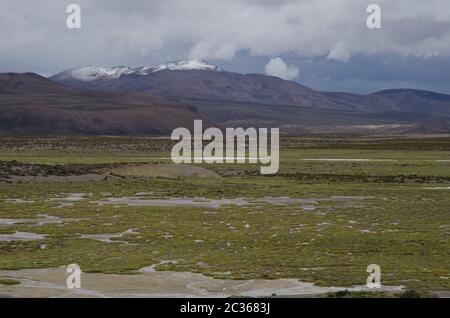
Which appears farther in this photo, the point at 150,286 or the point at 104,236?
the point at 104,236

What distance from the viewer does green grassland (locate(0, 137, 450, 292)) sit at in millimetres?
22047

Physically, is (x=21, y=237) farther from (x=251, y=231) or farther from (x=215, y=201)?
(x=215, y=201)

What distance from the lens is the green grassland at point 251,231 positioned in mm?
22047

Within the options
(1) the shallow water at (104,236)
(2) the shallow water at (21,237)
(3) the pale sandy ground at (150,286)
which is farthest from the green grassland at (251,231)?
(3) the pale sandy ground at (150,286)

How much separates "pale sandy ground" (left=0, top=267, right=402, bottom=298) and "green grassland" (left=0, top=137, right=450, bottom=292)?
0.73 meters

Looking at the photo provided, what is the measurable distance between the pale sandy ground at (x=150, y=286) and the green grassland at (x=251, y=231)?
0.73 metres

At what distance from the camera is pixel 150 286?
18.9m

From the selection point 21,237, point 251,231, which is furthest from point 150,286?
point 251,231

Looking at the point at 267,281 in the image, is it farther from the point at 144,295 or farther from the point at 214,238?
the point at 214,238

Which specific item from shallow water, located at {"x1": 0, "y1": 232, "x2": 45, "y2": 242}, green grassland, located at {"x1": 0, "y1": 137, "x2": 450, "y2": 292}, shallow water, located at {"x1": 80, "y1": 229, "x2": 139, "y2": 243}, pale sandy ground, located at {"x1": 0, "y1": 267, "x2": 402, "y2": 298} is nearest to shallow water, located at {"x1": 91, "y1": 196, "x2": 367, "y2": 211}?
green grassland, located at {"x1": 0, "y1": 137, "x2": 450, "y2": 292}

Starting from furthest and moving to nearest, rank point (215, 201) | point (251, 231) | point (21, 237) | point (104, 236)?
point (215, 201)
point (251, 231)
point (104, 236)
point (21, 237)

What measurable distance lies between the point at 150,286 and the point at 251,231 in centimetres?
1209

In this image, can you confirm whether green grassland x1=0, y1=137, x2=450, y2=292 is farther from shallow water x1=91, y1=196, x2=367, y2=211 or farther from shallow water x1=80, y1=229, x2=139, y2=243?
shallow water x1=91, y1=196, x2=367, y2=211

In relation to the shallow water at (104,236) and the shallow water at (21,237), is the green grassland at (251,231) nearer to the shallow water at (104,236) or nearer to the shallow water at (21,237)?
the shallow water at (104,236)
